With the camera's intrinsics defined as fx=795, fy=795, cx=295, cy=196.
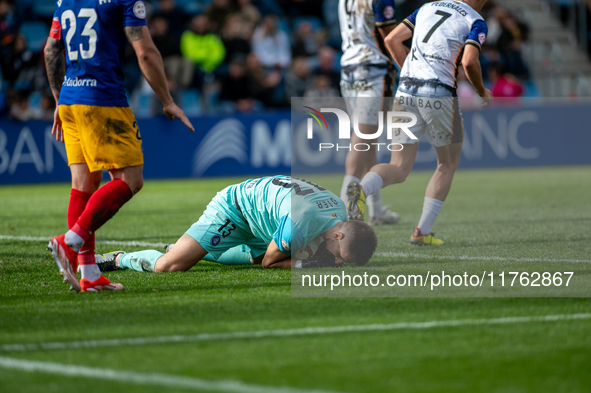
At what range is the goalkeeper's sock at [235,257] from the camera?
5.47 m

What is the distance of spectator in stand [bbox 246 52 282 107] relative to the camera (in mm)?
15766

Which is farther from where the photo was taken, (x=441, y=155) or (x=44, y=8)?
(x=44, y=8)

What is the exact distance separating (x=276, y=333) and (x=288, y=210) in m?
1.45

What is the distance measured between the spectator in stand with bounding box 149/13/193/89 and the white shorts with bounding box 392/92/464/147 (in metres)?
9.54

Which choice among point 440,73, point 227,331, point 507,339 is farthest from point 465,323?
point 440,73

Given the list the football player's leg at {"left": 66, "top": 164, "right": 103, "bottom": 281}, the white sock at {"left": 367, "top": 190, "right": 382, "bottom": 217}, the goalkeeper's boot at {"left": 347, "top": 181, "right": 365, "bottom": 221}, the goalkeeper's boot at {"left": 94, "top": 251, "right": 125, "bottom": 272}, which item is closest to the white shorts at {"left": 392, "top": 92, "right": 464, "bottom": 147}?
the goalkeeper's boot at {"left": 347, "top": 181, "right": 365, "bottom": 221}

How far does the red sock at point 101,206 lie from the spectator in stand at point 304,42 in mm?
12694

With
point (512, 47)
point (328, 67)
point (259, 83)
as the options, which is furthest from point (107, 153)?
point (512, 47)

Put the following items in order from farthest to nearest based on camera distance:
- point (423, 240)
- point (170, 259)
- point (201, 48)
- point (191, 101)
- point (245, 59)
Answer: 1. point (245, 59)
2. point (191, 101)
3. point (201, 48)
4. point (423, 240)
5. point (170, 259)

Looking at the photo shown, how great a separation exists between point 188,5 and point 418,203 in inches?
377

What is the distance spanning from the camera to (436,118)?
6074 mm

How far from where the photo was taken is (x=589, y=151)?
16.1 metres
